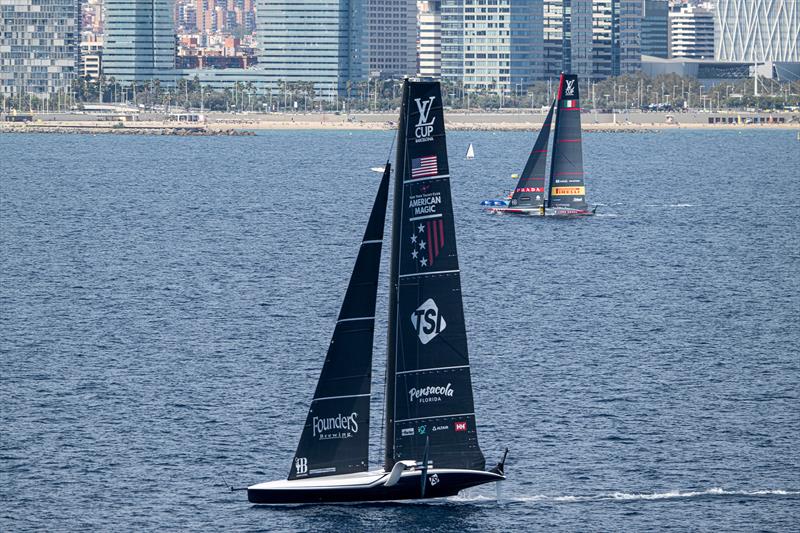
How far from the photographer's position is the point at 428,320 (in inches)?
1750

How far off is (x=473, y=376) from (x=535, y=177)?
68.4 meters

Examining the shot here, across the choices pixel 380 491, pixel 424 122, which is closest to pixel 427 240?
pixel 424 122

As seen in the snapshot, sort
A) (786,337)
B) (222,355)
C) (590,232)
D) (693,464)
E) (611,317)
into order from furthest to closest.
A: (590,232) < (611,317) < (786,337) < (222,355) < (693,464)

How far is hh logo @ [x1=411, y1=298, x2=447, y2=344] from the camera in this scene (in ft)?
146

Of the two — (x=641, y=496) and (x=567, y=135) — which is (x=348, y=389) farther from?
(x=567, y=135)

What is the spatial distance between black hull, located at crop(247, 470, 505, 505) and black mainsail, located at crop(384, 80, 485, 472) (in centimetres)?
41

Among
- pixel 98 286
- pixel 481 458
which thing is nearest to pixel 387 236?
pixel 98 286

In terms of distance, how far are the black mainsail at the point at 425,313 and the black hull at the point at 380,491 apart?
410 mm

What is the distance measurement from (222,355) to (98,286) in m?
27.3

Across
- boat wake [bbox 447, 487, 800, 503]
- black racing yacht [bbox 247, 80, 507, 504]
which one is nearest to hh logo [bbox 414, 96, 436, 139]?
black racing yacht [bbox 247, 80, 507, 504]

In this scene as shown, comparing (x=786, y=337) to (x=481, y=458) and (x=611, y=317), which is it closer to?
(x=611, y=317)

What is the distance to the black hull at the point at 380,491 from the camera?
4500 centimetres

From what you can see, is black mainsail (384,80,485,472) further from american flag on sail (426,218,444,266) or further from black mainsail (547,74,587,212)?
black mainsail (547,74,587,212)

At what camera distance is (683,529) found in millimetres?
46812
